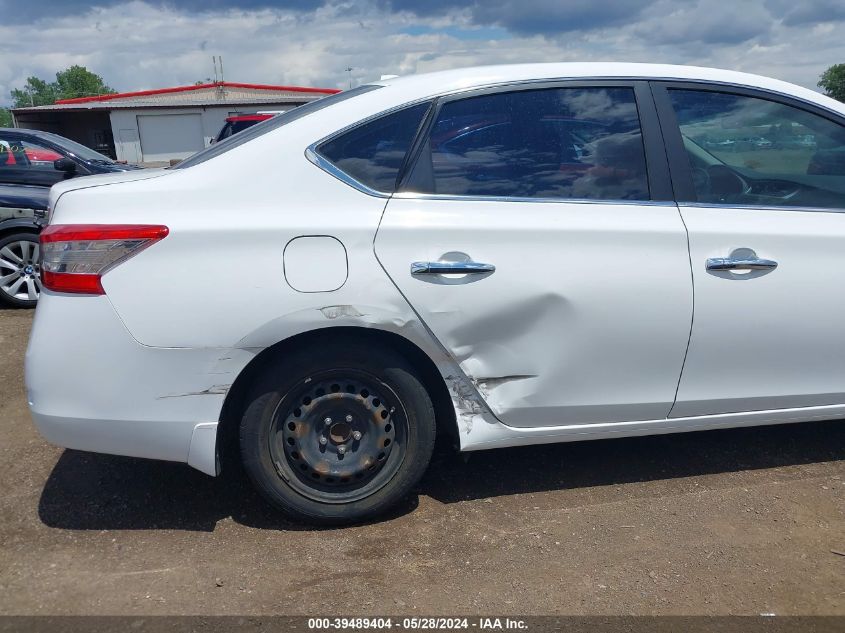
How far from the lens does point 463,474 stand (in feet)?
11.7

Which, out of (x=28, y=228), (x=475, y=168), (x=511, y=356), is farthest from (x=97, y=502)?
(x=28, y=228)

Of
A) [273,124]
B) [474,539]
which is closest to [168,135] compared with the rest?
[273,124]

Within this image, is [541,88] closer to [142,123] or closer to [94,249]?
[94,249]

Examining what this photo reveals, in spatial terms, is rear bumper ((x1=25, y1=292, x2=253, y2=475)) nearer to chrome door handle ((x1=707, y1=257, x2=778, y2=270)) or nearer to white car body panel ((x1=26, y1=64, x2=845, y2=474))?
white car body panel ((x1=26, y1=64, x2=845, y2=474))

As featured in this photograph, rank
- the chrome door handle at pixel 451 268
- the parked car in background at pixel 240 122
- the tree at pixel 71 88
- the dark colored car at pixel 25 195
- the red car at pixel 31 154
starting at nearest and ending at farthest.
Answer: the chrome door handle at pixel 451 268 < the dark colored car at pixel 25 195 < the red car at pixel 31 154 < the parked car in background at pixel 240 122 < the tree at pixel 71 88

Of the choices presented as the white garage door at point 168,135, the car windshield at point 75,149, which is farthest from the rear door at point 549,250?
the white garage door at point 168,135

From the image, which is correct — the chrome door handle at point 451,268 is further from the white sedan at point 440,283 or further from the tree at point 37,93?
the tree at point 37,93

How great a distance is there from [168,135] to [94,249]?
113 feet

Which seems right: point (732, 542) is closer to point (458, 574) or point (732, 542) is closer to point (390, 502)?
point (458, 574)

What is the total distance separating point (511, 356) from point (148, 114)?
34.9 meters

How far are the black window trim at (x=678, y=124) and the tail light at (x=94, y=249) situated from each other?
6.72 ft

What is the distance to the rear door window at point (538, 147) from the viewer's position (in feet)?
9.71

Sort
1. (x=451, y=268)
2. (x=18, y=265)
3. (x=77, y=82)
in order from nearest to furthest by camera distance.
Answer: (x=451, y=268) → (x=18, y=265) → (x=77, y=82)

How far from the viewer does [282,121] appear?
120 inches
